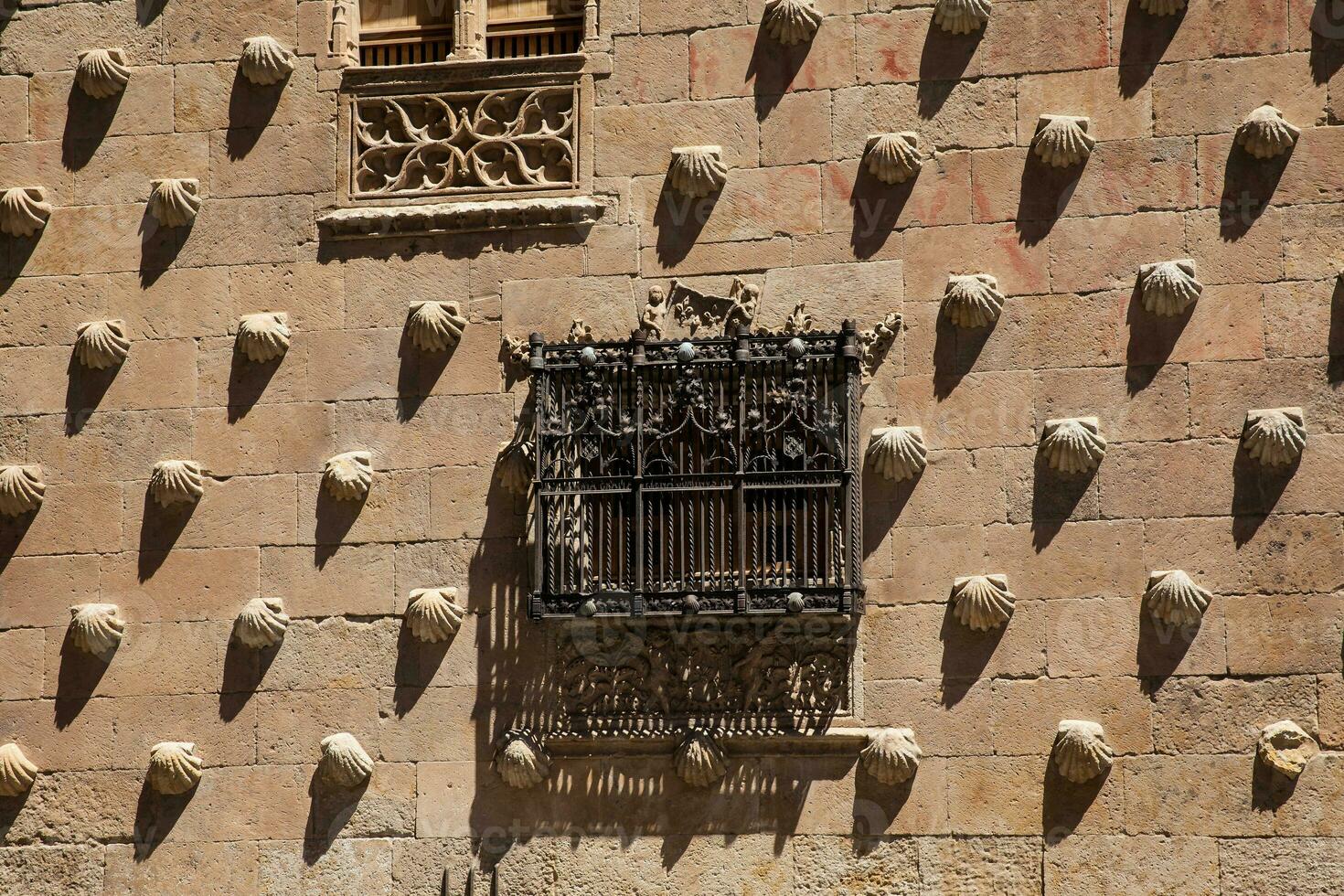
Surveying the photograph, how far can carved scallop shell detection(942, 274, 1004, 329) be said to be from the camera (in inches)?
435

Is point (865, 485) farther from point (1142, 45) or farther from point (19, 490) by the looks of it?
point (19, 490)

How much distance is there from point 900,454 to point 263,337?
3.28m

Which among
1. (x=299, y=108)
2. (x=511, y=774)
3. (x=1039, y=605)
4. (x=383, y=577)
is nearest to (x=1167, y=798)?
(x=1039, y=605)

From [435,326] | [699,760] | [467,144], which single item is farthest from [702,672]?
[467,144]

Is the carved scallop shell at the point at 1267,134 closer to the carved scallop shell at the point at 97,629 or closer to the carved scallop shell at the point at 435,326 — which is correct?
the carved scallop shell at the point at 435,326

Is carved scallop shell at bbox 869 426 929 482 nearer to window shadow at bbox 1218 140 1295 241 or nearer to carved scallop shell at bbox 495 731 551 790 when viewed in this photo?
window shadow at bbox 1218 140 1295 241

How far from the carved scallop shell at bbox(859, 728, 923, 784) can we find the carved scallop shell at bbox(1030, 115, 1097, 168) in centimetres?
290

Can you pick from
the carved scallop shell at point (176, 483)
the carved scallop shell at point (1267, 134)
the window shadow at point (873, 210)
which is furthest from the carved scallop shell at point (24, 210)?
the carved scallop shell at point (1267, 134)

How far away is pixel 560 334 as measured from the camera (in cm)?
1143

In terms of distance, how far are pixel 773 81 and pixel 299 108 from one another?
2494 millimetres

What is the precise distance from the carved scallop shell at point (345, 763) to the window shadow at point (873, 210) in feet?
11.3

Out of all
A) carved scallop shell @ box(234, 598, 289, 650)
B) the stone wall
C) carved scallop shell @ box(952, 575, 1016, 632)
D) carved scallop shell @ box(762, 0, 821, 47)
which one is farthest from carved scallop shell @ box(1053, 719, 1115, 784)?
carved scallop shell @ box(234, 598, 289, 650)

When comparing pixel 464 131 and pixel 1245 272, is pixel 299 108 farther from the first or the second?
pixel 1245 272

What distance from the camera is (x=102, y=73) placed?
12.1 meters
